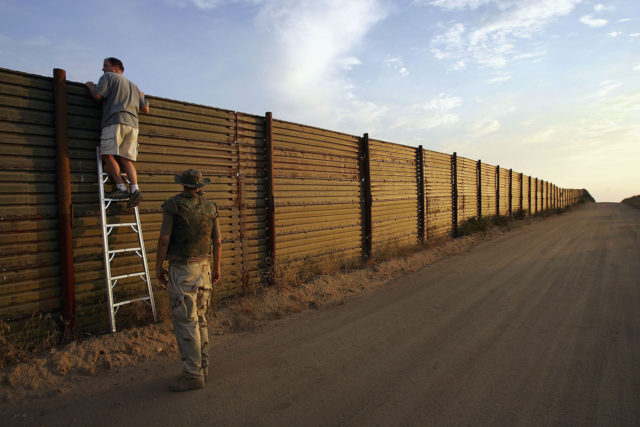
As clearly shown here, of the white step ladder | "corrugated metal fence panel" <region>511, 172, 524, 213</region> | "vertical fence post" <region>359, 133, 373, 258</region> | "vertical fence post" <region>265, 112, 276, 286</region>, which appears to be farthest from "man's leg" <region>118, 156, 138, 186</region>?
"corrugated metal fence panel" <region>511, 172, 524, 213</region>

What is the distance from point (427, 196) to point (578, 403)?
8763 millimetres

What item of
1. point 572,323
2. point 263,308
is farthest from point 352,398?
point 572,323

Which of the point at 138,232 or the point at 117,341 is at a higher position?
the point at 138,232

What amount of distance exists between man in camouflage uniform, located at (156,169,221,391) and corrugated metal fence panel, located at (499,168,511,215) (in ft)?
60.9

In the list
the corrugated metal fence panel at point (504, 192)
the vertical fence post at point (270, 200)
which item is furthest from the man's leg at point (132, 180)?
the corrugated metal fence panel at point (504, 192)

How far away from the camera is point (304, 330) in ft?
14.1

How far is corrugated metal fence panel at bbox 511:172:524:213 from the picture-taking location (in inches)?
829

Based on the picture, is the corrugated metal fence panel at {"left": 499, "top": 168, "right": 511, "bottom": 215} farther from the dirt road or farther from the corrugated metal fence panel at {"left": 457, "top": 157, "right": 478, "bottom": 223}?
the dirt road

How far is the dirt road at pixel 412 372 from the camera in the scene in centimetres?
257

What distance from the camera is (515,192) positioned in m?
22.0

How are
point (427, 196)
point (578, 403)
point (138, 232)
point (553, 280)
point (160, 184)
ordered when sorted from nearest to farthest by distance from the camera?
point (578, 403) → point (138, 232) → point (160, 184) → point (553, 280) → point (427, 196)

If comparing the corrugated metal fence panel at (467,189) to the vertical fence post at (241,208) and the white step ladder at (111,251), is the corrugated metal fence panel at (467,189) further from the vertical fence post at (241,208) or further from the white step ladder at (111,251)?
the white step ladder at (111,251)

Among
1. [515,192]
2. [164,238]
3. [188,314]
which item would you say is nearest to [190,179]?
[164,238]

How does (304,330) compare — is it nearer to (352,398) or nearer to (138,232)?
(352,398)
